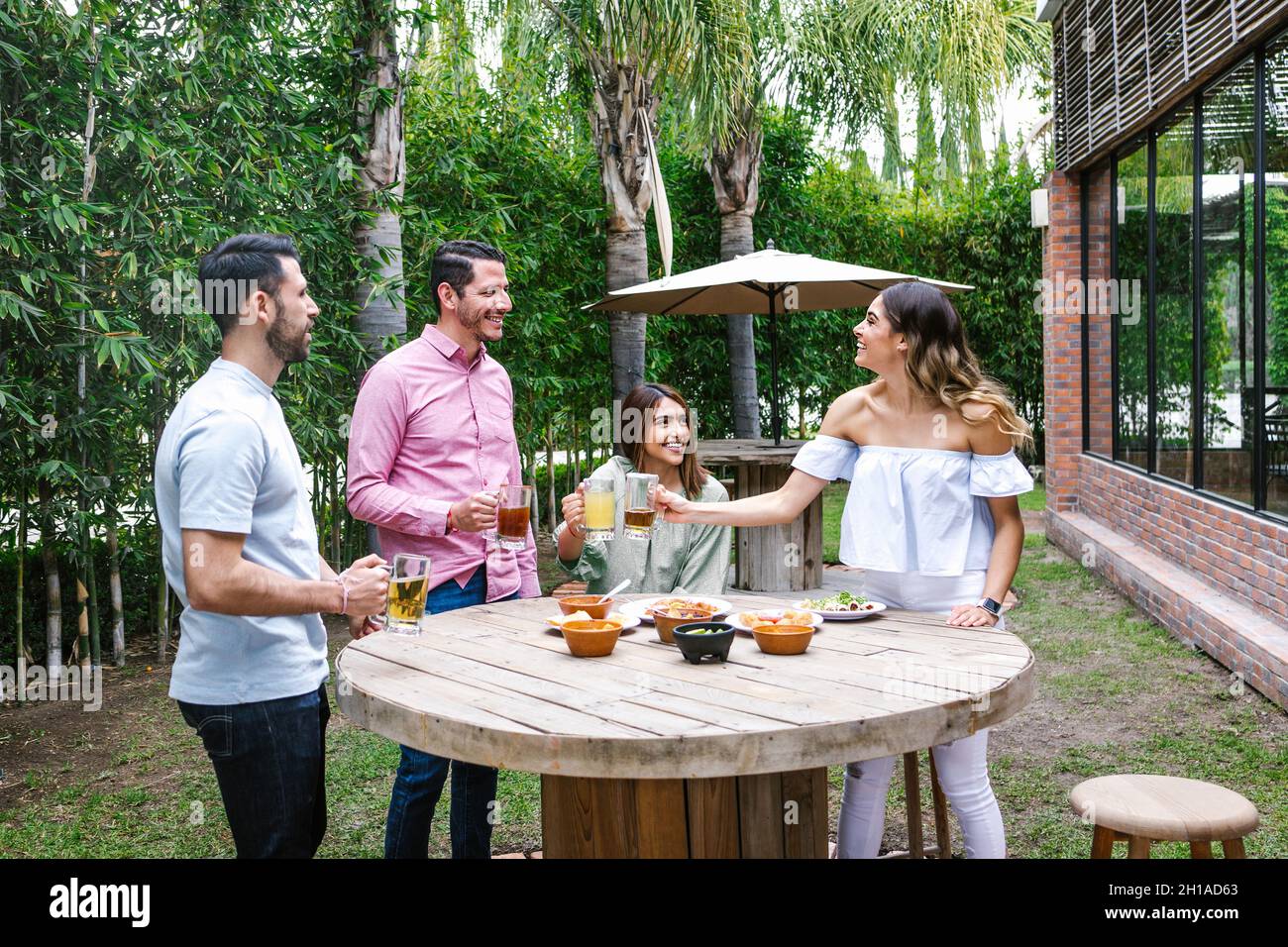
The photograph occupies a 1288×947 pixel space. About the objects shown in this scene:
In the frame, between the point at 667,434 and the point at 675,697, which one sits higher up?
the point at 667,434

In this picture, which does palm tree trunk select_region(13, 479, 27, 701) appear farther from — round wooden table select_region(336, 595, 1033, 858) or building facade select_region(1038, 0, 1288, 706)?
building facade select_region(1038, 0, 1288, 706)

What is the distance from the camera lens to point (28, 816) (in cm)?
383

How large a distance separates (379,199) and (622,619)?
3.77 m

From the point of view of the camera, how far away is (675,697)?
1.98 metres

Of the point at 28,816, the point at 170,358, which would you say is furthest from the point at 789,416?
the point at 28,816

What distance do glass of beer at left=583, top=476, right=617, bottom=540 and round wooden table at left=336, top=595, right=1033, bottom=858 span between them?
263 mm

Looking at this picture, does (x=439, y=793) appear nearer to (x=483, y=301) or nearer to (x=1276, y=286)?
(x=483, y=301)

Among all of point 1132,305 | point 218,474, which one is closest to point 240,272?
point 218,474

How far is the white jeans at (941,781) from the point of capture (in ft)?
8.41

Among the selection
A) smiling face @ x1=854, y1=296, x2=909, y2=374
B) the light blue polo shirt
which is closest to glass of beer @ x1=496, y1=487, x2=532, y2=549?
the light blue polo shirt

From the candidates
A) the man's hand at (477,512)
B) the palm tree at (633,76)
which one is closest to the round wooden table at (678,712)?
the man's hand at (477,512)
